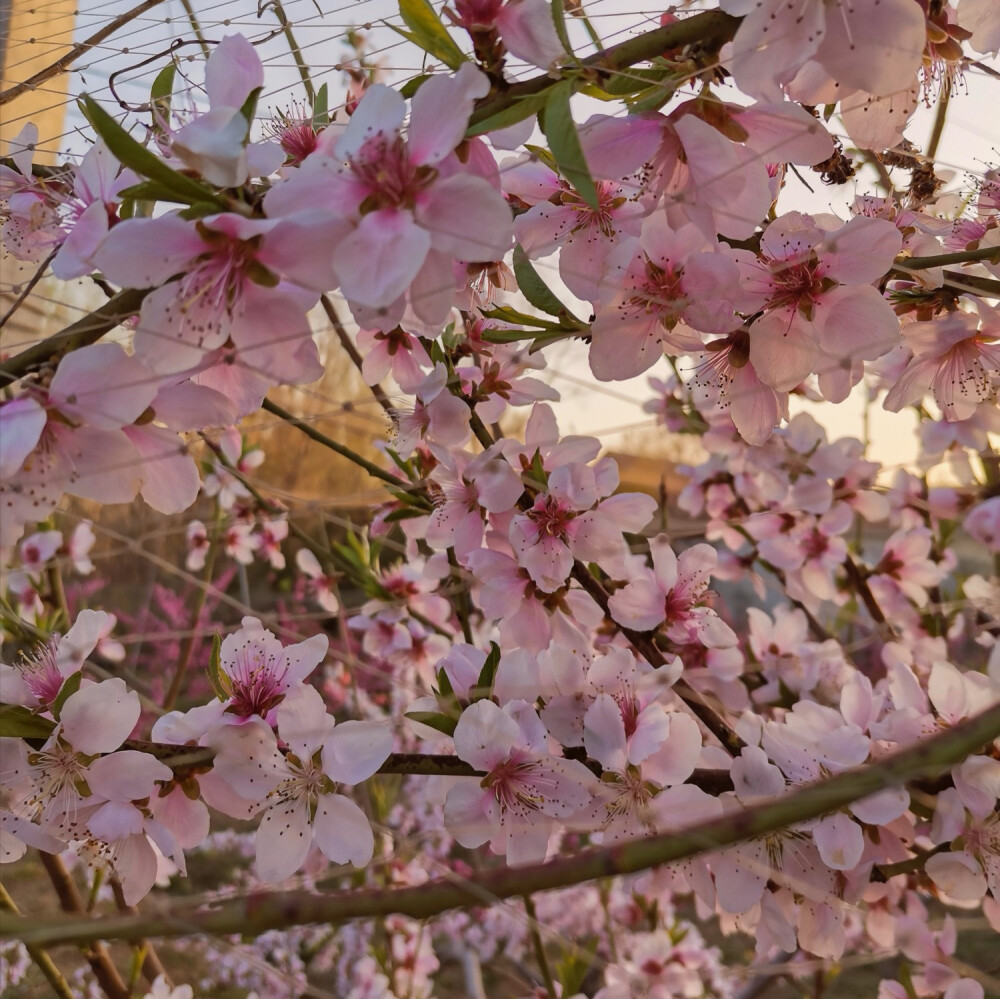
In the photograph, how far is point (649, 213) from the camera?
1.60ft

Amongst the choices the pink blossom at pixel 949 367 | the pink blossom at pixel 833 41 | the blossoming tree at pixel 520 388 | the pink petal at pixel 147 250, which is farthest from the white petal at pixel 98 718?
the pink blossom at pixel 949 367

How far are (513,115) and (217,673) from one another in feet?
1.21

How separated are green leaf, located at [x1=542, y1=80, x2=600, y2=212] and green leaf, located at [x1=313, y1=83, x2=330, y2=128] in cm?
23

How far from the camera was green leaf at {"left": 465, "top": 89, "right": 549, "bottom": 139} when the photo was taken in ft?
1.25

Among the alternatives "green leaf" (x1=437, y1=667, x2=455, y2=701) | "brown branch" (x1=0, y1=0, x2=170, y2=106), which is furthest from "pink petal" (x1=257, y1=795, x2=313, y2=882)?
"brown branch" (x1=0, y1=0, x2=170, y2=106)

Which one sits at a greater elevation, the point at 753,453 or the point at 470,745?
the point at 470,745

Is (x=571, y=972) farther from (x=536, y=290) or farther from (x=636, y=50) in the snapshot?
(x=636, y=50)

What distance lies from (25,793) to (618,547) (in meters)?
0.41

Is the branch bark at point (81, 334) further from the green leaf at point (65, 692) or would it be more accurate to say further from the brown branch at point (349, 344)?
the brown branch at point (349, 344)

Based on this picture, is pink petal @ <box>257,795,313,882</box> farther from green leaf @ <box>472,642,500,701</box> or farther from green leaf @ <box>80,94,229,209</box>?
green leaf @ <box>80,94,229,209</box>

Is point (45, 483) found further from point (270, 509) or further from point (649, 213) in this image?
point (270, 509)

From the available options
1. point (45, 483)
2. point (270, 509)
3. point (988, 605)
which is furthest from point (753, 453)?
point (45, 483)

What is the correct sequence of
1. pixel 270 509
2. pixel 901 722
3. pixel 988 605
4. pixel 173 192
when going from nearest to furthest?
pixel 173 192, pixel 901 722, pixel 988 605, pixel 270 509

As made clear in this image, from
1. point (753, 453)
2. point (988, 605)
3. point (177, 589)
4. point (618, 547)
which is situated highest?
point (618, 547)
